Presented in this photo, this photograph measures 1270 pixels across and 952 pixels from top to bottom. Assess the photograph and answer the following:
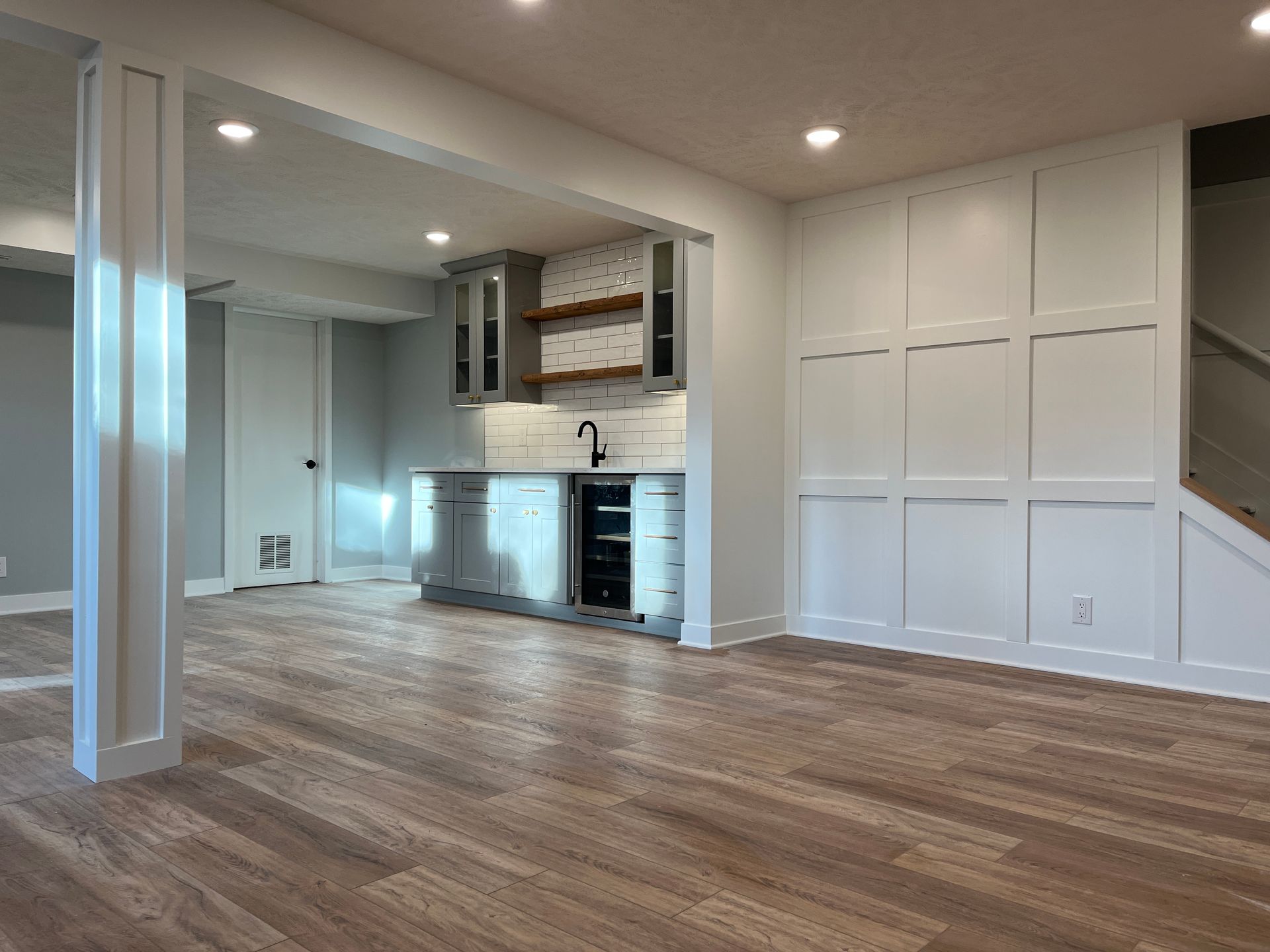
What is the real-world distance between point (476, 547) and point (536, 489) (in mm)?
735

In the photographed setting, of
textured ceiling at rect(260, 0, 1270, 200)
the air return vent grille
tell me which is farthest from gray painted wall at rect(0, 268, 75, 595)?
textured ceiling at rect(260, 0, 1270, 200)

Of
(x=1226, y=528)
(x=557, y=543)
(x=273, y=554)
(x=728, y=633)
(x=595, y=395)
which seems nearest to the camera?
(x=1226, y=528)

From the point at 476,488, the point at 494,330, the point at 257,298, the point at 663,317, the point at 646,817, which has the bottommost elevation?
the point at 646,817

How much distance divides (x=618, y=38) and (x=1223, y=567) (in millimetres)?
3183

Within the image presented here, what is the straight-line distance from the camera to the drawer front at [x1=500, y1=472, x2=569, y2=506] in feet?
18.9

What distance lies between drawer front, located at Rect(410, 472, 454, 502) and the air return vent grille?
1.38 m

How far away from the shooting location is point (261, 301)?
23.0ft

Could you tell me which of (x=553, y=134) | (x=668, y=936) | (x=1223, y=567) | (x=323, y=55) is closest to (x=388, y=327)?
(x=553, y=134)

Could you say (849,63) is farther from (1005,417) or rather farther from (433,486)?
(433,486)

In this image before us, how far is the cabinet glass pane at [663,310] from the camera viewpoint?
5438 mm

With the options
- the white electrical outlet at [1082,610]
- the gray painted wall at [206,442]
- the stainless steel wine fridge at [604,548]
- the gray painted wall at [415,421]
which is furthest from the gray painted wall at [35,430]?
the white electrical outlet at [1082,610]

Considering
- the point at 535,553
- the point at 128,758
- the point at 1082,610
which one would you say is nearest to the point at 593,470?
the point at 535,553

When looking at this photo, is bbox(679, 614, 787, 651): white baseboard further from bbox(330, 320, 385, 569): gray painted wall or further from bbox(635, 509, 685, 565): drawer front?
bbox(330, 320, 385, 569): gray painted wall

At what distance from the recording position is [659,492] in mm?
5184
